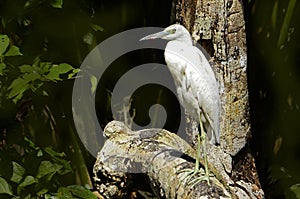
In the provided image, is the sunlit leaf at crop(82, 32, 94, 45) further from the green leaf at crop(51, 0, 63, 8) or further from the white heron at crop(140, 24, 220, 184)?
the white heron at crop(140, 24, 220, 184)

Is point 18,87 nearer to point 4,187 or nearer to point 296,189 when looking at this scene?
point 4,187

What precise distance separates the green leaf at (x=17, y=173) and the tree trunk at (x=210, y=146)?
0.17 meters

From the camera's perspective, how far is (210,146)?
142cm

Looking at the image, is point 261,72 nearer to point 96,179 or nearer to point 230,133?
point 230,133

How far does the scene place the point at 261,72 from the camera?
199cm

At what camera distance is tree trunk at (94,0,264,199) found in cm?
136

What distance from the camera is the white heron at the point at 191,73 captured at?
1127mm

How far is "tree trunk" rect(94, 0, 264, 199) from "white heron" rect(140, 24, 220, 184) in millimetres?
158

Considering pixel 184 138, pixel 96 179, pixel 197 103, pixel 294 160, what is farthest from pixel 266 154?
pixel 197 103

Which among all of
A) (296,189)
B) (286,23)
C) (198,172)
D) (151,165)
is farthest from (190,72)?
(286,23)

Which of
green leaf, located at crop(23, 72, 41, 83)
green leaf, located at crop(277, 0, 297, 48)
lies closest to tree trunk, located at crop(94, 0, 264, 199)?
green leaf, located at crop(23, 72, 41, 83)

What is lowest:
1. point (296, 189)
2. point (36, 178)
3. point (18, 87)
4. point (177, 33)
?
point (296, 189)

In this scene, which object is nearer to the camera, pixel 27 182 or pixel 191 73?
pixel 191 73

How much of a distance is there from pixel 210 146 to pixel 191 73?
332 millimetres
